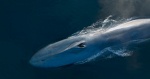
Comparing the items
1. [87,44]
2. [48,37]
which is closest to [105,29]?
[87,44]

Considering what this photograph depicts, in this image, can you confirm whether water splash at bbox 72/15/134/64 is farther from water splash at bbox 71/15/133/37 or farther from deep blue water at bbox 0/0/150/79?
deep blue water at bbox 0/0/150/79

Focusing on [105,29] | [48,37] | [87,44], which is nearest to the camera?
[87,44]

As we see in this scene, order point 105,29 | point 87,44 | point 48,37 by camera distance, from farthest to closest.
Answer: point 105,29 < point 48,37 < point 87,44

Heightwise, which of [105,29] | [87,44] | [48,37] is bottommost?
[87,44]

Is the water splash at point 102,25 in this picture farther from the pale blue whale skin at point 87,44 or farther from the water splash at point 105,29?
the pale blue whale skin at point 87,44

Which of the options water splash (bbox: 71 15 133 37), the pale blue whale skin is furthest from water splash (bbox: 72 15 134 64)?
the pale blue whale skin

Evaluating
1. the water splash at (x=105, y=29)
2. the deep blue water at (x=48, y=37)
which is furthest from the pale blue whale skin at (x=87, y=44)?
the deep blue water at (x=48, y=37)

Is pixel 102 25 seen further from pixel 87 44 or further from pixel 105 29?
pixel 87 44
